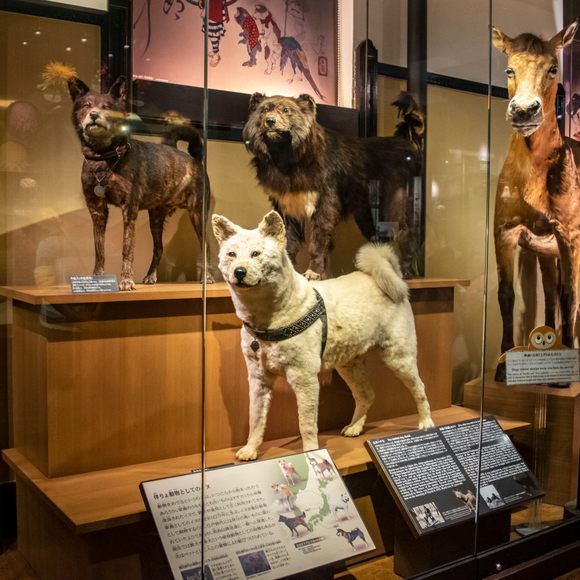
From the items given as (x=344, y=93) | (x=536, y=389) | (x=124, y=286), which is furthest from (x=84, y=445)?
(x=536, y=389)

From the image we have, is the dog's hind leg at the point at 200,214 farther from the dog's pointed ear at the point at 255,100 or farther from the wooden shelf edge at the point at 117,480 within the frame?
the wooden shelf edge at the point at 117,480

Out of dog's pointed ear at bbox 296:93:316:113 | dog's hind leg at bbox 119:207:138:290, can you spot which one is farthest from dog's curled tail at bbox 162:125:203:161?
dog's pointed ear at bbox 296:93:316:113

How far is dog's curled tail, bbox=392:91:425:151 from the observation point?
2674 mm

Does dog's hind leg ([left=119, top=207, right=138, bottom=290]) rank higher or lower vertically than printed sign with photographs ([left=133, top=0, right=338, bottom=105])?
lower

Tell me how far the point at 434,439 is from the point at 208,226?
43.4 inches

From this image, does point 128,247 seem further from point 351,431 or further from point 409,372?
point 409,372

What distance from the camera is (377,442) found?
239 cm

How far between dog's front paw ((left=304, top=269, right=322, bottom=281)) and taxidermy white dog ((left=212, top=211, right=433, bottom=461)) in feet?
0.10

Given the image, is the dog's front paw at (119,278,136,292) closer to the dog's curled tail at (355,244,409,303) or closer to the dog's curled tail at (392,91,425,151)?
the dog's curled tail at (355,244,409,303)

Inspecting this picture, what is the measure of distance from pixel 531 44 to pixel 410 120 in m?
0.63

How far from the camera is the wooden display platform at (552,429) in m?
2.88

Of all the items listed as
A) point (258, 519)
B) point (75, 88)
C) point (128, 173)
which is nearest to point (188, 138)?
point (128, 173)

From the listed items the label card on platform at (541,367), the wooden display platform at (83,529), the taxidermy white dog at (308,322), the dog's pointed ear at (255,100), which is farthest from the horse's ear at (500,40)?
the wooden display platform at (83,529)

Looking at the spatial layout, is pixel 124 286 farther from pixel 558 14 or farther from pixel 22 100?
pixel 558 14
